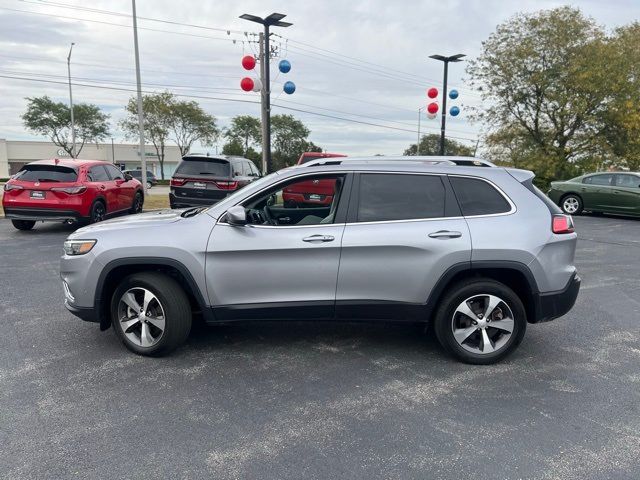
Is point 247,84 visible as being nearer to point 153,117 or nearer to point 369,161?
point 369,161

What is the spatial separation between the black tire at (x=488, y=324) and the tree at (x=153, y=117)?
2014 inches

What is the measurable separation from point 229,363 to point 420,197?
2148mm

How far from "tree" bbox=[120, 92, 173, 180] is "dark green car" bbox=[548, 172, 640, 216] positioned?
4389cm

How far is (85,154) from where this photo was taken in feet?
240

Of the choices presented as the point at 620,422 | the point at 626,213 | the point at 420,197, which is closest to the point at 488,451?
the point at 620,422

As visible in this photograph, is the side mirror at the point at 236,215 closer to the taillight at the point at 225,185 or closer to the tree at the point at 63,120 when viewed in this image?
the taillight at the point at 225,185

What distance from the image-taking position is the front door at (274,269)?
3.94 metres

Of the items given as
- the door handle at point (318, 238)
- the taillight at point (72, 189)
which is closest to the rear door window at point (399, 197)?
the door handle at point (318, 238)

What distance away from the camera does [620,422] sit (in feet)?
10.5

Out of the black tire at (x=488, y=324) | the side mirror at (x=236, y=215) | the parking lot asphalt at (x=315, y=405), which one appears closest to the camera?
the parking lot asphalt at (x=315, y=405)

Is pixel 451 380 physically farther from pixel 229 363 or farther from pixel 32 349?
pixel 32 349

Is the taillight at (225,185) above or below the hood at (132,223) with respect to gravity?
above

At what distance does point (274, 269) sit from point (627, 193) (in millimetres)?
14670

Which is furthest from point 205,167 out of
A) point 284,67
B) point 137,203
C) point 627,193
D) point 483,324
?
point 627,193
